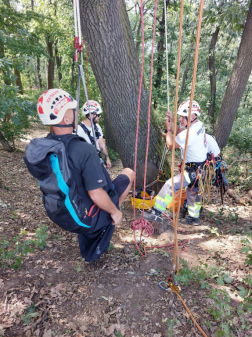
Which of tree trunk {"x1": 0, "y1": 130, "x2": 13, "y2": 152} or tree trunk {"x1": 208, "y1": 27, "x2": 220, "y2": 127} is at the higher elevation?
tree trunk {"x1": 208, "y1": 27, "x2": 220, "y2": 127}

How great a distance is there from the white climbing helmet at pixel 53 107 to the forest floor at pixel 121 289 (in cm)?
171

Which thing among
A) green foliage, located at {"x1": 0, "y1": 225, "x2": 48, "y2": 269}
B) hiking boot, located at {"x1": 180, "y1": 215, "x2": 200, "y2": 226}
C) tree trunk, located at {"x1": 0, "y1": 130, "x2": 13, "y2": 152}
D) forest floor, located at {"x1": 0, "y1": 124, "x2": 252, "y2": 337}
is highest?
tree trunk, located at {"x1": 0, "y1": 130, "x2": 13, "y2": 152}

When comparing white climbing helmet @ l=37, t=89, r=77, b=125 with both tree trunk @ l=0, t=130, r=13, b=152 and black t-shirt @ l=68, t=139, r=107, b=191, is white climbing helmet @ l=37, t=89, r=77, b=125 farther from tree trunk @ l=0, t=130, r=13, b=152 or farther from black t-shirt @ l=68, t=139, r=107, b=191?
tree trunk @ l=0, t=130, r=13, b=152

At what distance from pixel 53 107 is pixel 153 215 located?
2.66 metres

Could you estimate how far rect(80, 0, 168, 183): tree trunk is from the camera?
11.6 ft

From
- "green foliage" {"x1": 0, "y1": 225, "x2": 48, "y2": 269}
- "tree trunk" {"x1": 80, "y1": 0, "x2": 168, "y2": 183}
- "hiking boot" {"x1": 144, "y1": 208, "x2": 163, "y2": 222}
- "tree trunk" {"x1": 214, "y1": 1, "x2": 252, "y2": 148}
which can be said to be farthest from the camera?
"tree trunk" {"x1": 214, "y1": 1, "x2": 252, "y2": 148}

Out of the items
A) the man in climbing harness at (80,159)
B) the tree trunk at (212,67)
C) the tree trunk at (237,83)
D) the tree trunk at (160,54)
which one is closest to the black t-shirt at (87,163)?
the man in climbing harness at (80,159)

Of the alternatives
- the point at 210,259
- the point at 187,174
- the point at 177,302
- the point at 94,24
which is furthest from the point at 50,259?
the point at 94,24

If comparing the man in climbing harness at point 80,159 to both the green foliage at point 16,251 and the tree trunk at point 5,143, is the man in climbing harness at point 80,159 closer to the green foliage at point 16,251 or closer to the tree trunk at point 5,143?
the green foliage at point 16,251

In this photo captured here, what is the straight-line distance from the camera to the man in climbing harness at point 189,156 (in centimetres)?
391

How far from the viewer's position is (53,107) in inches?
88.6

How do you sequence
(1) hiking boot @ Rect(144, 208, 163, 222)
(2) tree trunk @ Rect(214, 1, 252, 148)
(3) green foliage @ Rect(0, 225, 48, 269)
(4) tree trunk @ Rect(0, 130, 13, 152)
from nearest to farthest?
(3) green foliage @ Rect(0, 225, 48, 269), (1) hiking boot @ Rect(144, 208, 163, 222), (2) tree trunk @ Rect(214, 1, 252, 148), (4) tree trunk @ Rect(0, 130, 13, 152)

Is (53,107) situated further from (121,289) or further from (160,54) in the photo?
(160,54)

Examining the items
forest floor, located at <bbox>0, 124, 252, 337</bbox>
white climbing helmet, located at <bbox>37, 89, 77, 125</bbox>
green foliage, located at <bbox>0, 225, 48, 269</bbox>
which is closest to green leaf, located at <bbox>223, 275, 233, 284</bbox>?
forest floor, located at <bbox>0, 124, 252, 337</bbox>
